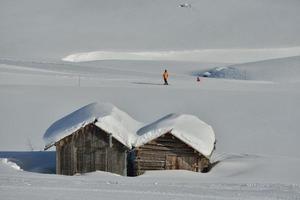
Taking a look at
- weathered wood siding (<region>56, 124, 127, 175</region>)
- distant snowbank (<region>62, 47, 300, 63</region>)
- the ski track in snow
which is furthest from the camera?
distant snowbank (<region>62, 47, 300, 63</region>)

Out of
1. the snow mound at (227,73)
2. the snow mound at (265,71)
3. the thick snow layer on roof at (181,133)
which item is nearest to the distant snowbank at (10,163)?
the thick snow layer on roof at (181,133)

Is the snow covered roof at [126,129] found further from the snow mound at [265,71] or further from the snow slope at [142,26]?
the snow slope at [142,26]

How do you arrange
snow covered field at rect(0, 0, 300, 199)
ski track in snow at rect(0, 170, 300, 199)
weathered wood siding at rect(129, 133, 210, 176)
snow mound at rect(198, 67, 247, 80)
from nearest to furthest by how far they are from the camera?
ski track in snow at rect(0, 170, 300, 199) < snow covered field at rect(0, 0, 300, 199) < weathered wood siding at rect(129, 133, 210, 176) < snow mound at rect(198, 67, 247, 80)

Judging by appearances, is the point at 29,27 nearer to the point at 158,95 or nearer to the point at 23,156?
the point at 158,95

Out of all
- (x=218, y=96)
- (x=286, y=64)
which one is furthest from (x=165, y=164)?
(x=286, y=64)

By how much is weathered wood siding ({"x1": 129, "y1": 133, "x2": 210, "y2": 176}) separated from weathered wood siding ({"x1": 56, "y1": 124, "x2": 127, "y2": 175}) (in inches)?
22.0

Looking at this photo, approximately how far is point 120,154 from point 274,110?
11.6 metres

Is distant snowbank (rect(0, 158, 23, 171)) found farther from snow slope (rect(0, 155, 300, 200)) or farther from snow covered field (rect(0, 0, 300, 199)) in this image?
snow slope (rect(0, 155, 300, 200))

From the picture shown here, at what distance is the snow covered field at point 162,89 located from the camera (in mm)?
14359

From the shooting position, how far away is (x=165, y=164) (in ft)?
59.2

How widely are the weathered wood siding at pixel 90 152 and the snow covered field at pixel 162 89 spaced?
0.73 metres

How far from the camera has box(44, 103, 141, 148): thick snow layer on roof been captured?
17.4m

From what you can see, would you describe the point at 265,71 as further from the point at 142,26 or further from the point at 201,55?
the point at 142,26

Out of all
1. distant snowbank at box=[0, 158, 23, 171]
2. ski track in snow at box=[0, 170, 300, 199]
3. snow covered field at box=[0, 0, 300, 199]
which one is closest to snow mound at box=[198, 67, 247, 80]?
snow covered field at box=[0, 0, 300, 199]
